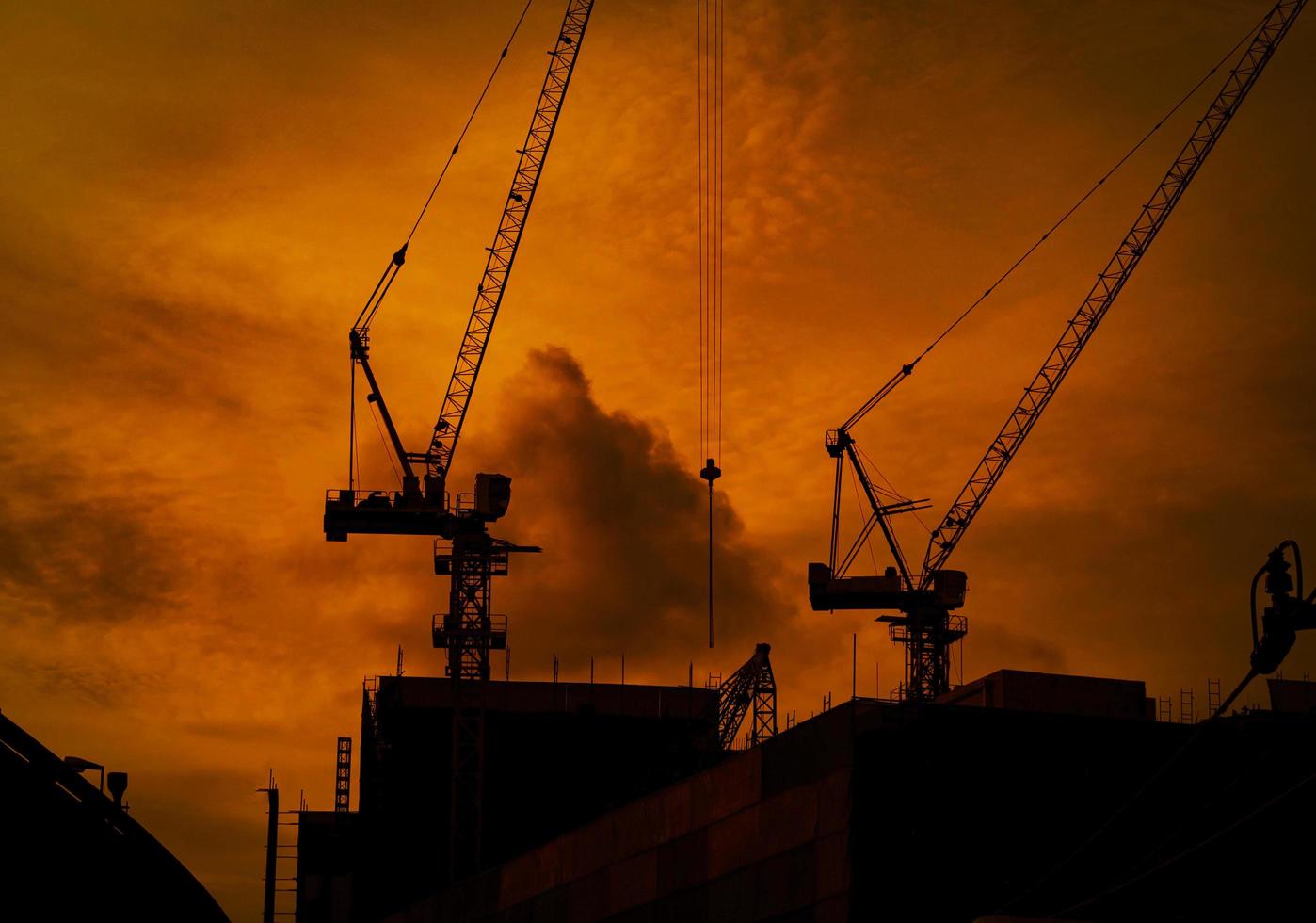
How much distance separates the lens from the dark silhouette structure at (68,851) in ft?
128

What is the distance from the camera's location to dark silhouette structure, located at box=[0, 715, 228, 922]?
39.0 meters

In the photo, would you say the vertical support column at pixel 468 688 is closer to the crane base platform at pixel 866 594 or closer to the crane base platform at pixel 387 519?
the crane base platform at pixel 387 519

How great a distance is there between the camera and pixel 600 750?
5202 inches

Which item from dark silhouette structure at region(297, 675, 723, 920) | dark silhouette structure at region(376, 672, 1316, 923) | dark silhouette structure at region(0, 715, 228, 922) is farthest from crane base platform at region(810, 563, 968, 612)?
dark silhouette structure at region(0, 715, 228, 922)

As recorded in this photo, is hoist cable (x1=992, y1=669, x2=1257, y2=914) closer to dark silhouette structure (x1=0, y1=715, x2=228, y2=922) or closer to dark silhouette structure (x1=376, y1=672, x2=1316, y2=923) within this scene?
dark silhouette structure (x1=376, y1=672, x2=1316, y2=923)

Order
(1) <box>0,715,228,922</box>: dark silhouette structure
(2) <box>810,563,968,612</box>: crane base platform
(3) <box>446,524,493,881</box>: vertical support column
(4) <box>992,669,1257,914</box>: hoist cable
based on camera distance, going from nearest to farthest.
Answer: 1. (1) <box>0,715,228,922</box>: dark silhouette structure
2. (4) <box>992,669,1257,914</box>: hoist cable
3. (3) <box>446,524,493,881</box>: vertical support column
4. (2) <box>810,563,968,612</box>: crane base platform

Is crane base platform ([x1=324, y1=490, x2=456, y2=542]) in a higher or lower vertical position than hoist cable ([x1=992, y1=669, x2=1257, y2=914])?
higher

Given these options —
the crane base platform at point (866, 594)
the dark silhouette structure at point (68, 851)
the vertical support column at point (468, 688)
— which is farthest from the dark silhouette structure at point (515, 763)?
the dark silhouette structure at point (68, 851)

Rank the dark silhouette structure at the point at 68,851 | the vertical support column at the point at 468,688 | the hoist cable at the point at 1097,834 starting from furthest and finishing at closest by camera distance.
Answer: the vertical support column at the point at 468,688 < the hoist cable at the point at 1097,834 < the dark silhouette structure at the point at 68,851

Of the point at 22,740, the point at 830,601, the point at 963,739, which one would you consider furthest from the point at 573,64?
the point at 22,740

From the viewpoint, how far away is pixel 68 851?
39562 mm

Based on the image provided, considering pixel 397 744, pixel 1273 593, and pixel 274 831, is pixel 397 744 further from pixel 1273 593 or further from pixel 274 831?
pixel 1273 593

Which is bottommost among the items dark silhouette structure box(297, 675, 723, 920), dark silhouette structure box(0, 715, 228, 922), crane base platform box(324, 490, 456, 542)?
dark silhouette structure box(0, 715, 228, 922)

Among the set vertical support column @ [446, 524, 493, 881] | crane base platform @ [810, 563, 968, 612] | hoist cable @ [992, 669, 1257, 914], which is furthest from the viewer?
crane base platform @ [810, 563, 968, 612]
